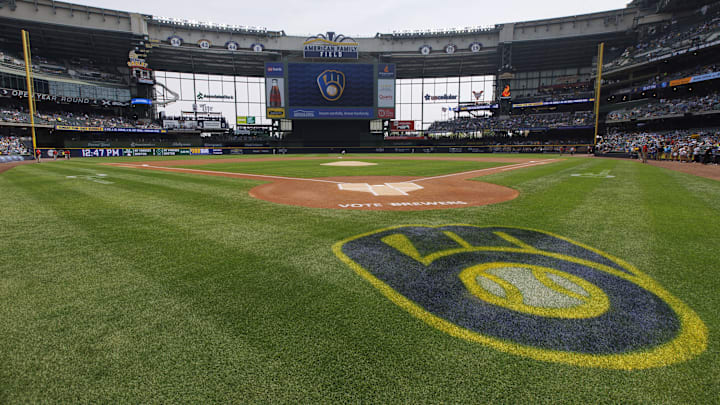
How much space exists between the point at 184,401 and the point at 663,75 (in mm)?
56605

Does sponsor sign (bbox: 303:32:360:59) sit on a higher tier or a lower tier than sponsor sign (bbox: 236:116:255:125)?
higher

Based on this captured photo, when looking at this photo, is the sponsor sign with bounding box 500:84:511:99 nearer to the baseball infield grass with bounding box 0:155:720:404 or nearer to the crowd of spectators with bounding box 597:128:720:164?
the crowd of spectators with bounding box 597:128:720:164

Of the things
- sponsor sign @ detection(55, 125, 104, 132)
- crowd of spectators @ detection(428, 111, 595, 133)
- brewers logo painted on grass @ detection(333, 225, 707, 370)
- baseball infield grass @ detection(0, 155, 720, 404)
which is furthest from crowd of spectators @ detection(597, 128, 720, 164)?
sponsor sign @ detection(55, 125, 104, 132)

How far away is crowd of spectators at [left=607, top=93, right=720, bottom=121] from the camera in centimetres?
3275

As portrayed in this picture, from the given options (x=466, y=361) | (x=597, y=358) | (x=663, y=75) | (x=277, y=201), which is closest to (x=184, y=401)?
(x=466, y=361)

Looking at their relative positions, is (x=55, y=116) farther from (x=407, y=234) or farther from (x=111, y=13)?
(x=407, y=234)

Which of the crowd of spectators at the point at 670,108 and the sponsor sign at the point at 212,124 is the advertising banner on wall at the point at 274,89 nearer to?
the sponsor sign at the point at 212,124

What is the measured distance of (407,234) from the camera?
4914mm

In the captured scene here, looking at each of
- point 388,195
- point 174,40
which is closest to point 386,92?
point 174,40

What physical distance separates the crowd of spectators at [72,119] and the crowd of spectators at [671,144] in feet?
214

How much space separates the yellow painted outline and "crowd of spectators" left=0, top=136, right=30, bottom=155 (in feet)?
167

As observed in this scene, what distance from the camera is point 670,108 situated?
36.7 m

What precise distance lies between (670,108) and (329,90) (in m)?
42.2

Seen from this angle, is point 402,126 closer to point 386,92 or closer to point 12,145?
point 386,92
